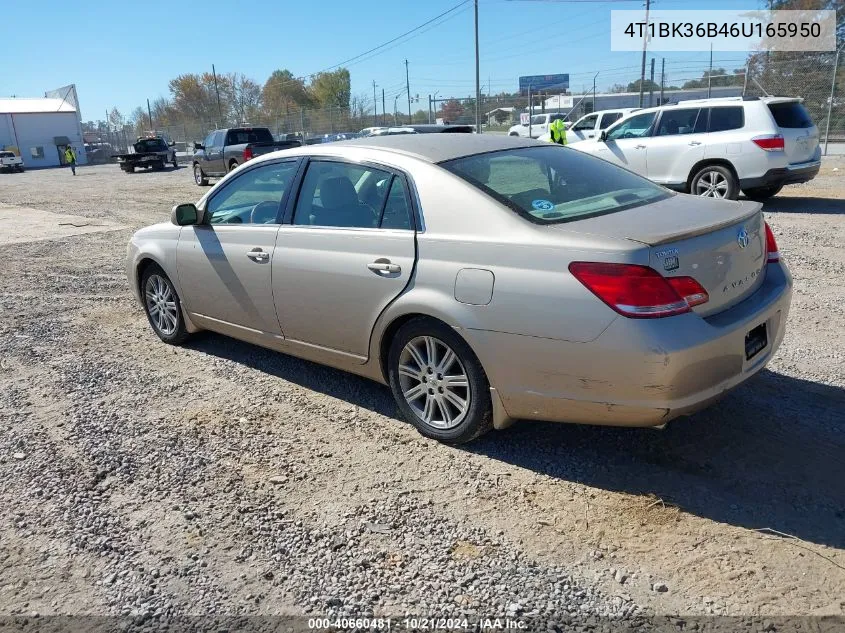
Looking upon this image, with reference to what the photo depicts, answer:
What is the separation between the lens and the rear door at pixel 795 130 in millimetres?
10742

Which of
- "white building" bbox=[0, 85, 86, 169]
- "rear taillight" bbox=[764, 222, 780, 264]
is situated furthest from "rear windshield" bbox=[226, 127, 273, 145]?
"white building" bbox=[0, 85, 86, 169]

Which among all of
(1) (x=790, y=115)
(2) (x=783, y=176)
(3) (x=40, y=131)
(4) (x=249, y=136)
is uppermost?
(3) (x=40, y=131)

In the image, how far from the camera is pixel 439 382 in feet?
12.2

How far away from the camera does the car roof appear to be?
3.99 m

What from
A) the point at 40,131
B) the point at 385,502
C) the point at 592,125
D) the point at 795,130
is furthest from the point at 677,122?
the point at 40,131

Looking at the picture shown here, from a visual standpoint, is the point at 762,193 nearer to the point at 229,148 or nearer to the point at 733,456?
the point at 733,456

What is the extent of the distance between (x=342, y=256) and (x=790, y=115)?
9.77m

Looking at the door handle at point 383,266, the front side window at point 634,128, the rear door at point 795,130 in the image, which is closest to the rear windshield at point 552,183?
the door handle at point 383,266

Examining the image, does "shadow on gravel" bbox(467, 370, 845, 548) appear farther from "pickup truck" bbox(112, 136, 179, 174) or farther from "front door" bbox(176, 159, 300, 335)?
"pickup truck" bbox(112, 136, 179, 174)

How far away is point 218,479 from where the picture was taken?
11.8 ft

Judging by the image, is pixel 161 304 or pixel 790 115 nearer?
pixel 161 304

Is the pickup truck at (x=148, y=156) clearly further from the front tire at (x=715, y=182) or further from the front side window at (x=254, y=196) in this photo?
the front side window at (x=254, y=196)

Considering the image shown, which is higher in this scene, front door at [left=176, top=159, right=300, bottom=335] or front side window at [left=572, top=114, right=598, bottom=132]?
front side window at [left=572, top=114, right=598, bottom=132]

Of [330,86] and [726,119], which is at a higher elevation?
[330,86]
